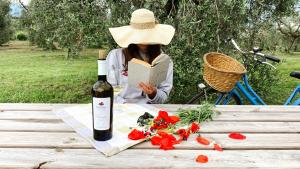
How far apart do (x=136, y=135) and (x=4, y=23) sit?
19046mm

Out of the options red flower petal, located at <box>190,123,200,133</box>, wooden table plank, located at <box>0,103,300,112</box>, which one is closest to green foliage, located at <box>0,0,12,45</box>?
wooden table plank, located at <box>0,103,300,112</box>

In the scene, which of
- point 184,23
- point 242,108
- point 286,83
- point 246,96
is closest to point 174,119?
point 242,108

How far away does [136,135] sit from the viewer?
165cm

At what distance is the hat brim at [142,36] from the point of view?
259cm

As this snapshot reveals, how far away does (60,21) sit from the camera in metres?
5.18

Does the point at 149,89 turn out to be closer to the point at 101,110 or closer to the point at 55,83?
the point at 101,110

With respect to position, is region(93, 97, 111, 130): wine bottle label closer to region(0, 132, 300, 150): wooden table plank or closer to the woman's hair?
region(0, 132, 300, 150): wooden table plank

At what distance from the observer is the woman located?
2595mm

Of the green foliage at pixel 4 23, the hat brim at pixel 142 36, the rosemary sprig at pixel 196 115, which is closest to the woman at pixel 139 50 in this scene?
the hat brim at pixel 142 36

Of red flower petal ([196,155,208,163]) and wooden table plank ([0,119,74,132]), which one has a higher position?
red flower petal ([196,155,208,163])

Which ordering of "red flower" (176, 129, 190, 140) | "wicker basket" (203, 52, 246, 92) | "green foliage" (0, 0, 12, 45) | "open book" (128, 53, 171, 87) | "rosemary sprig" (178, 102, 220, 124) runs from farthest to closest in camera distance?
1. "green foliage" (0, 0, 12, 45)
2. "wicker basket" (203, 52, 246, 92)
3. "open book" (128, 53, 171, 87)
4. "rosemary sprig" (178, 102, 220, 124)
5. "red flower" (176, 129, 190, 140)

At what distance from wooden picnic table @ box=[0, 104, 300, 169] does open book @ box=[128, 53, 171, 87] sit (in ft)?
1.57

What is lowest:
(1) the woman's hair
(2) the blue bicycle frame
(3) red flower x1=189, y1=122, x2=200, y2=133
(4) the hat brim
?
(2) the blue bicycle frame

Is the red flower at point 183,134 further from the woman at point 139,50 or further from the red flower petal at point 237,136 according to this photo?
the woman at point 139,50
